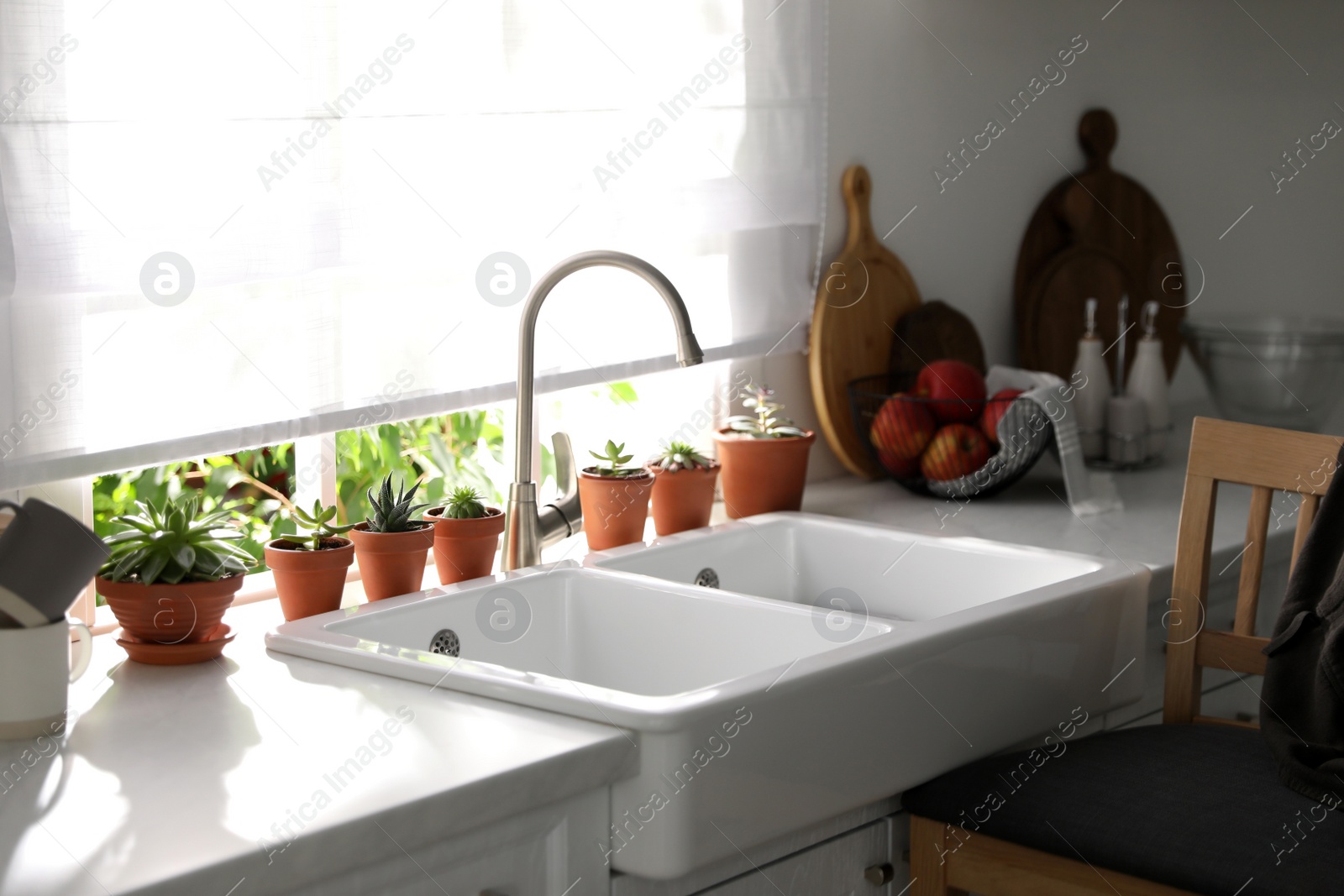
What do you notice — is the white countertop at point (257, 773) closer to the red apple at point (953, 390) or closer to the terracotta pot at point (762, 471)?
the terracotta pot at point (762, 471)

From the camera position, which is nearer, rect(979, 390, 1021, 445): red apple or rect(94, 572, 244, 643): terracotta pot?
rect(94, 572, 244, 643): terracotta pot

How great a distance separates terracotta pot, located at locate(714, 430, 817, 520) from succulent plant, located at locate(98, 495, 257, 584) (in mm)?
721

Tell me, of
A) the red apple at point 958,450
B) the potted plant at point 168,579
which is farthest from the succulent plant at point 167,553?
the red apple at point 958,450

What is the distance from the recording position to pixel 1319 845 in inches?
45.2

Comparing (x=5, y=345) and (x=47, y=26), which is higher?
(x=47, y=26)

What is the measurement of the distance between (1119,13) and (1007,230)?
0.48 metres

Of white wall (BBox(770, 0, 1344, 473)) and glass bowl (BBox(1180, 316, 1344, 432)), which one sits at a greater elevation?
white wall (BBox(770, 0, 1344, 473))

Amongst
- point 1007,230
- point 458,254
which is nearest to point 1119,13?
point 1007,230

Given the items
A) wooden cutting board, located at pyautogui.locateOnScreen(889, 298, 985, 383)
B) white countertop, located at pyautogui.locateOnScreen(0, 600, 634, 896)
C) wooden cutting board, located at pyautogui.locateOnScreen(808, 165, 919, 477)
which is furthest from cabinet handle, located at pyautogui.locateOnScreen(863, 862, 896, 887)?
wooden cutting board, located at pyautogui.locateOnScreen(889, 298, 985, 383)

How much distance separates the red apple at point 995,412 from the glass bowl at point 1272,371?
514 millimetres

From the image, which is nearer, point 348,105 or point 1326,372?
point 348,105

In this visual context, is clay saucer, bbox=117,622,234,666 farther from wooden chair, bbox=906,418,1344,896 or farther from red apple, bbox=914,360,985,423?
red apple, bbox=914,360,985,423

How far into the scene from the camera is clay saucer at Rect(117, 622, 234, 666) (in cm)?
121

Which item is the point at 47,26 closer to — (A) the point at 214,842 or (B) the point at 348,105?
(B) the point at 348,105
